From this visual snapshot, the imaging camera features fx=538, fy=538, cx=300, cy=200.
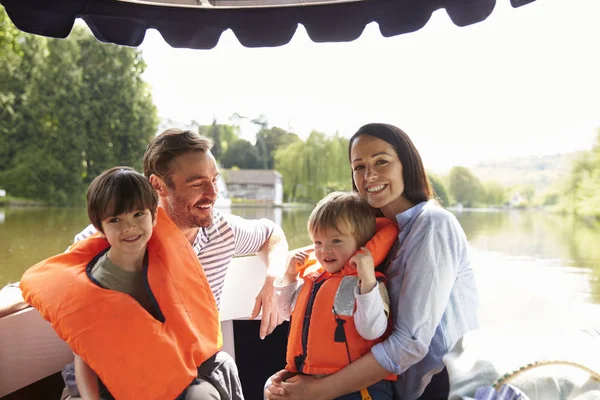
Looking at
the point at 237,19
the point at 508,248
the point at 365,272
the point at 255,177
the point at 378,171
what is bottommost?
the point at 508,248

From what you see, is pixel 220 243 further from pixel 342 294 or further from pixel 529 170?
pixel 529 170

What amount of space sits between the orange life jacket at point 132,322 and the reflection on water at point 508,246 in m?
4.54

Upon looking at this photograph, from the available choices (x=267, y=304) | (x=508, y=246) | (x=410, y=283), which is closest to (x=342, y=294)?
(x=410, y=283)

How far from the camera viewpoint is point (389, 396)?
1447 millimetres

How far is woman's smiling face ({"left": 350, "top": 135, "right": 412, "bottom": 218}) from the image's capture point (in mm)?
1529

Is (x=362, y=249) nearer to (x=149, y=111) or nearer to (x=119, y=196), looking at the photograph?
(x=119, y=196)

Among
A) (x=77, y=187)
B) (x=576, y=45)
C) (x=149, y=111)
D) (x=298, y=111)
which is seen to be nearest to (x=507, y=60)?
(x=576, y=45)

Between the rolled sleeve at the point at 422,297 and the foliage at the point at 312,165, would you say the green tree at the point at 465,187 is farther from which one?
the rolled sleeve at the point at 422,297

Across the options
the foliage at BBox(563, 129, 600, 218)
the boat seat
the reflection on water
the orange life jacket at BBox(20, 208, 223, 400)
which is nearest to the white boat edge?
the boat seat

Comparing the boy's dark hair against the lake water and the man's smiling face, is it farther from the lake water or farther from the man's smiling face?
the lake water

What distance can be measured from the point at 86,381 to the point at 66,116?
696 cm

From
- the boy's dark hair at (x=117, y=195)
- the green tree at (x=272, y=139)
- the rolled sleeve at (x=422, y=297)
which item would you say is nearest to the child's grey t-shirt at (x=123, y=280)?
the boy's dark hair at (x=117, y=195)

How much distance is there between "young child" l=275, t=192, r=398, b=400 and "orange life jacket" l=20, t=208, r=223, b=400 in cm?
29

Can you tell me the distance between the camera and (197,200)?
69.8 inches
